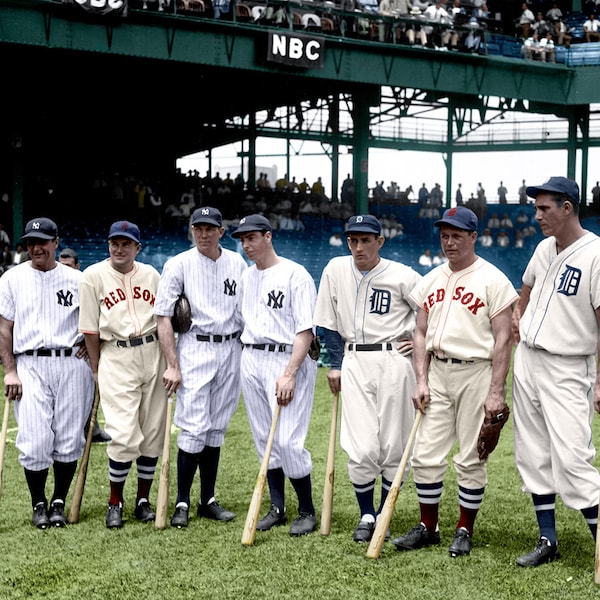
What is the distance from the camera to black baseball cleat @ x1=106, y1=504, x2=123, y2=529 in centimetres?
575

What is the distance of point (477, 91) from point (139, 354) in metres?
19.3

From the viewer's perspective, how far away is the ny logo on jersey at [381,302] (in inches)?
217

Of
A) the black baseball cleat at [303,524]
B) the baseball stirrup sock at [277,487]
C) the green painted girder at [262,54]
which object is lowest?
the black baseball cleat at [303,524]

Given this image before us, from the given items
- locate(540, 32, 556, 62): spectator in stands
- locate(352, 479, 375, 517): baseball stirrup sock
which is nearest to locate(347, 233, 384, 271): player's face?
locate(352, 479, 375, 517): baseball stirrup sock

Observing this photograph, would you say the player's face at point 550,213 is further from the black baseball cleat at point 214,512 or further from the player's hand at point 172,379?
the black baseball cleat at point 214,512

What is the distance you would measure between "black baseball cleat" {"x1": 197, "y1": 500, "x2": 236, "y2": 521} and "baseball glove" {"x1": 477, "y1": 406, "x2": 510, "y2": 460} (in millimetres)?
1931

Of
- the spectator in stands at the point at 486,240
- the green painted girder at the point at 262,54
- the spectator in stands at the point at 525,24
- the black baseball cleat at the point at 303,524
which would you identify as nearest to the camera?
the black baseball cleat at the point at 303,524

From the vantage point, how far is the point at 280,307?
570 cm

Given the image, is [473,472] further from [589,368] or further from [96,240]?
[96,240]

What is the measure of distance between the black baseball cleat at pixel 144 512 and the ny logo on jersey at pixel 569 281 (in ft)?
10.2

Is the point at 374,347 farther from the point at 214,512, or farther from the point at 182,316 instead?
the point at 214,512

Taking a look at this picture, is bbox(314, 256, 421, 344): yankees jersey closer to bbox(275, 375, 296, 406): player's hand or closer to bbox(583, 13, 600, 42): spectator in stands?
bbox(275, 375, 296, 406): player's hand

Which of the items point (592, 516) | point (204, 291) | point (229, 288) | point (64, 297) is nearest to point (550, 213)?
point (592, 516)

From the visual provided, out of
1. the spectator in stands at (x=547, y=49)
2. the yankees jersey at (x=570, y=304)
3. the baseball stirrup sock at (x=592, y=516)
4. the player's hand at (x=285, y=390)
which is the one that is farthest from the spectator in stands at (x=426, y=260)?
the baseball stirrup sock at (x=592, y=516)
